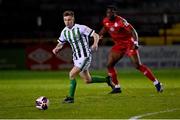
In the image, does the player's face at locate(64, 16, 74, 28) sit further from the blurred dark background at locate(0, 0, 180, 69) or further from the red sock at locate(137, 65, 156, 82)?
the blurred dark background at locate(0, 0, 180, 69)

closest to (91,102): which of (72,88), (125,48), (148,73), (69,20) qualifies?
(72,88)

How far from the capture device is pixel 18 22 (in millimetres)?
31484

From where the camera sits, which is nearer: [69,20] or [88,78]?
[69,20]

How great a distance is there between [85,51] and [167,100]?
2085 mm

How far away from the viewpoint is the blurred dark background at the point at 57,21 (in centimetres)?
2859

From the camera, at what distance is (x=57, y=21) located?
31.3m

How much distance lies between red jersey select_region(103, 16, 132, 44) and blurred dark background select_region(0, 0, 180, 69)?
38.6 ft

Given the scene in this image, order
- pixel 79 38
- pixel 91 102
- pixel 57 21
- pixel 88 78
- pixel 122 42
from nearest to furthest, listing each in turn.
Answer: pixel 91 102
pixel 79 38
pixel 88 78
pixel 122 42
pixel 57 21

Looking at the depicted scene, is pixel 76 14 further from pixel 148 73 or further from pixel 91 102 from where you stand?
pixel 91 102

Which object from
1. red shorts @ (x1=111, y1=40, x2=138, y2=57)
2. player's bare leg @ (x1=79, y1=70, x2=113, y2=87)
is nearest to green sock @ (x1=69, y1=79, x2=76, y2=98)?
player's bare leg @ (x1=79, y1=70, x2=113, y2=87)

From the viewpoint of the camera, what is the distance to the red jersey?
50.6 feet

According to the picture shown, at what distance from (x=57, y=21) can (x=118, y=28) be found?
52.6 feet

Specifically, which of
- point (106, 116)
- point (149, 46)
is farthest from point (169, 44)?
point (106, 116)

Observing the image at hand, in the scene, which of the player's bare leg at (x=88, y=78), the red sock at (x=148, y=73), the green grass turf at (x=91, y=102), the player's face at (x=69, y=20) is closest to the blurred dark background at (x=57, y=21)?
the green grass turf at (x=91, y=102)
